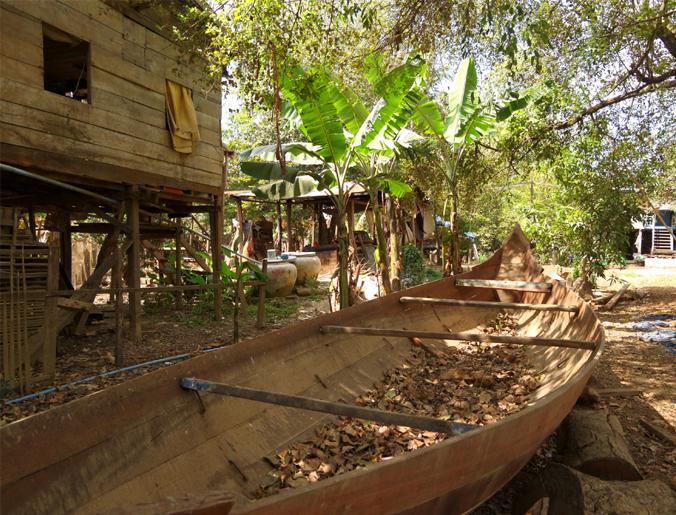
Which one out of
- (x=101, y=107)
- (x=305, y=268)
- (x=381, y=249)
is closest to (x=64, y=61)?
(x=101, y=107)

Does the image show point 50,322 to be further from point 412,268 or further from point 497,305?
point 412,268

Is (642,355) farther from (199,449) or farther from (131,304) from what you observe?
(131,304)

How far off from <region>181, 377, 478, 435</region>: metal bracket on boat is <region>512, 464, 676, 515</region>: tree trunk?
748 millimetres

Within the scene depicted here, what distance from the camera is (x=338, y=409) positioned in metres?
2.42

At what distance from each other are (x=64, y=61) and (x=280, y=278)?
6832 millimetres

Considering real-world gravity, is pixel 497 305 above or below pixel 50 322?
above

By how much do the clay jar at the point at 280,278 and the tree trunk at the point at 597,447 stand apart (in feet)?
30.8

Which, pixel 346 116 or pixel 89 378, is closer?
pixel 89 378

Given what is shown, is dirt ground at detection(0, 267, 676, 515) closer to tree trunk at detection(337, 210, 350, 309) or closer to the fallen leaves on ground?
the fallen leaves on ground

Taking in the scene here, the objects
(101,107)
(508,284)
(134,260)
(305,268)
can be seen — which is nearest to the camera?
(508,284)

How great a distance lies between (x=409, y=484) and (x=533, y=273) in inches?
227

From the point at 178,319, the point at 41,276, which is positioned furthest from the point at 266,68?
the point at 178,319

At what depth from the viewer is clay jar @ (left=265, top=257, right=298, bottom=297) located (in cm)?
1227

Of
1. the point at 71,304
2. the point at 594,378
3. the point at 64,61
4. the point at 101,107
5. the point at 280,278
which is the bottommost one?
the point at 594,378
